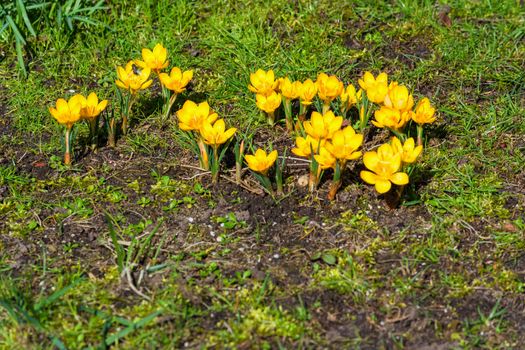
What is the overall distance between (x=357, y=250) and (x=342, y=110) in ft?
2.63

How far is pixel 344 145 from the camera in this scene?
3176mm

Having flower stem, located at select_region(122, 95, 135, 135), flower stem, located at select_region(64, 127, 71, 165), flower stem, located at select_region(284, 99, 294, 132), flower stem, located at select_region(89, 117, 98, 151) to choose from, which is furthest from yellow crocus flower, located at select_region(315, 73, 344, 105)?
flower stem, located at select_region(64, 127, 71, 165)

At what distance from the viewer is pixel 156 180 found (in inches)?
141

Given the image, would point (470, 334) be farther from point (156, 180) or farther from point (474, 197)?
point (156, 180)

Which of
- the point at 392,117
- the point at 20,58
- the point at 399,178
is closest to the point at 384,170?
the point at 399,178

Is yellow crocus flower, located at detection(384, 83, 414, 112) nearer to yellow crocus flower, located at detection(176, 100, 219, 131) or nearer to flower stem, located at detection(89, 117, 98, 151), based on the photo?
yellow crocus flower, located at detection(176, 100, 219, 131)

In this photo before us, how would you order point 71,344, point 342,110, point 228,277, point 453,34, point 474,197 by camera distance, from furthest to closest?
point 453,34, point 342,110, point 474,197, point 228,277, point 71,344

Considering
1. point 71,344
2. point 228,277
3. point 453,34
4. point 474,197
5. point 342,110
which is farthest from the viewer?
point 453,34

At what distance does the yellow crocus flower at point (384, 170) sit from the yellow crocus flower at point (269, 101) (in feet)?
2.09

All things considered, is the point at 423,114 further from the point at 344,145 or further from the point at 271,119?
the point at 271,119

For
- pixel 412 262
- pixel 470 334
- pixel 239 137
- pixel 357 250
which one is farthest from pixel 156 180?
pixel 470 334

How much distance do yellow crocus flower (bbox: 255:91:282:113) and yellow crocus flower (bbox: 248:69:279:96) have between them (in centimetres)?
2

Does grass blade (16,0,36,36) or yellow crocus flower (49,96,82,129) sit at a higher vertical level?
grass blade (16,0,36,36)

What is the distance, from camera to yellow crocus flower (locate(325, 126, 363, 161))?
3.15m
